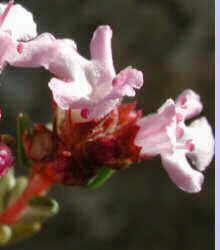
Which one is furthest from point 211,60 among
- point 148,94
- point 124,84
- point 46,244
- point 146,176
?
point 124,84

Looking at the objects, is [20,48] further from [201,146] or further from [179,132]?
[201,146]

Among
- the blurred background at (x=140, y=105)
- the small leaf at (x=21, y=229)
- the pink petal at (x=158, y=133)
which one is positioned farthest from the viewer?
the blurred background at (x=140, y=105)

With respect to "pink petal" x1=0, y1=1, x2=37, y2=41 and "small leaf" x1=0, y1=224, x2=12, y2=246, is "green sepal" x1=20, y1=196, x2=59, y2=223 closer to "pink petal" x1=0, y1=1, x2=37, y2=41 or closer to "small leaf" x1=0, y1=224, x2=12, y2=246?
"small leaf" x1=0, y1=224, x2=12, y2=246

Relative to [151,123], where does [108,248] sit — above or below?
below

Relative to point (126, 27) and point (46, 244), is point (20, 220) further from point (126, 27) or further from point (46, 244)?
point (126, 27)

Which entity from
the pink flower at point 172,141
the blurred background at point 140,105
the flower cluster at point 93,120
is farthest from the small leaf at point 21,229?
the blurred background at point 140,105

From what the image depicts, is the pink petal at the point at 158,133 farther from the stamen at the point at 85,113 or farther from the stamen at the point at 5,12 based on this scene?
the stamen at the point at 5,12
